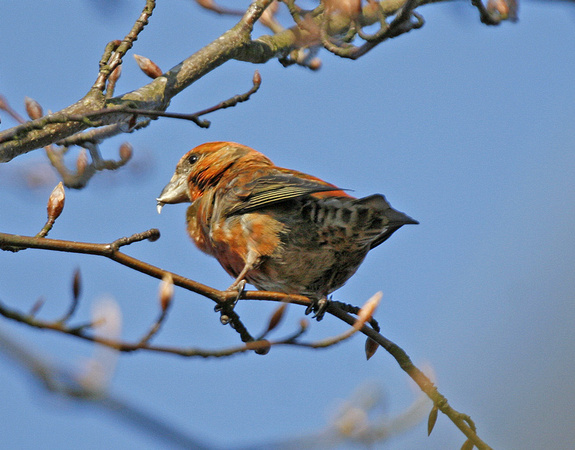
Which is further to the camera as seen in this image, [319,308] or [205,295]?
[319,308]

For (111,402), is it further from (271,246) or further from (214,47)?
(214,47)

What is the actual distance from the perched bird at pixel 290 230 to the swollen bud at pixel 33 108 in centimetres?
115

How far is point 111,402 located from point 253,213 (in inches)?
114

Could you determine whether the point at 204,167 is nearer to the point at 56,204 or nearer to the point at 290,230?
the point at 290,230

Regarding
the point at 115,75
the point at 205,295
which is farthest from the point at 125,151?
the point at 205,295

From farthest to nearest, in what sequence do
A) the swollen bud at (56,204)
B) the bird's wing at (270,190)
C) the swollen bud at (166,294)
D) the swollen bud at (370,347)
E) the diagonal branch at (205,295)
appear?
the bird's wing at (270,190), the swollen bud at (370,347), the swollen bud at (56,204), the diagonal branch at (205,295), the swollen bud at (166,294)

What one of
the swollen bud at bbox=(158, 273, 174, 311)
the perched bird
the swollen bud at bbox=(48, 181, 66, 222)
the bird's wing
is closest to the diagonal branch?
the swollen bud at bbox=(158, 273, 174, 311)

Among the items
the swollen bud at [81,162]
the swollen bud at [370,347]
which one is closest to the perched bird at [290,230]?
the swollen bud at [370,347]

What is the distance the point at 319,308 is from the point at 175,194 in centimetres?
173

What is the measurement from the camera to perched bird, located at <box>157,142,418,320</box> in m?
3.90

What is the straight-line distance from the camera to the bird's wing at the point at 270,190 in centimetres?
396

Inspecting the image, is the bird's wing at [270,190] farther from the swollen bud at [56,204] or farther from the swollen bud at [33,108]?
the swollen bud at [56,204]

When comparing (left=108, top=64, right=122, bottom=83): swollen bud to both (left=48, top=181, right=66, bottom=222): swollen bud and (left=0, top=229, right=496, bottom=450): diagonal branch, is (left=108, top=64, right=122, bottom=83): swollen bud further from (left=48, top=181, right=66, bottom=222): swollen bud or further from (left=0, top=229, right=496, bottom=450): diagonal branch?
(left=0, top=229, right=496, bottom=450): diagonal branch

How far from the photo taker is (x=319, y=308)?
141 inches
